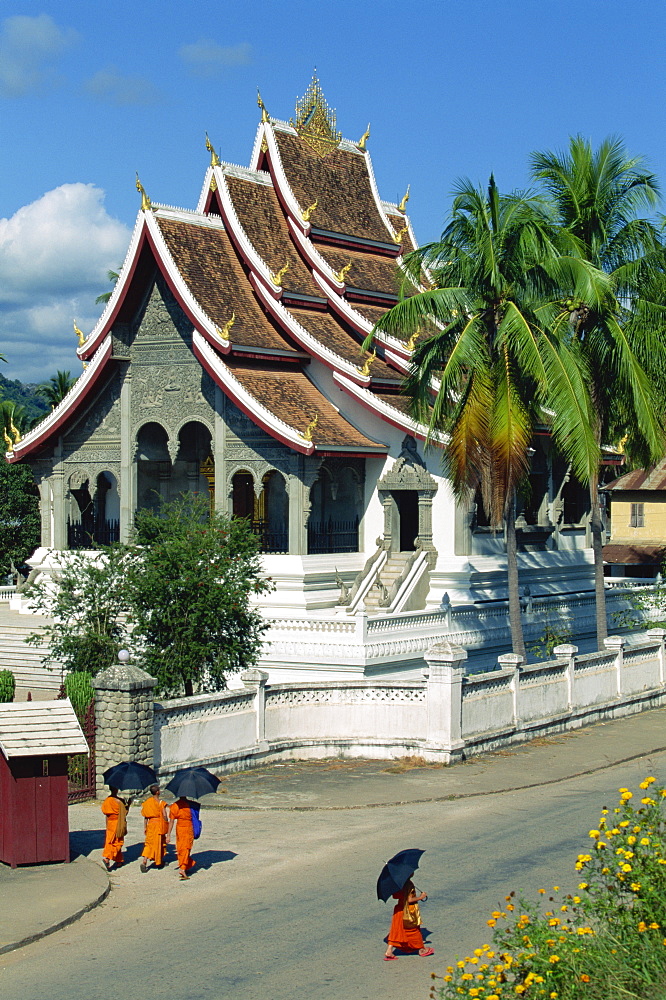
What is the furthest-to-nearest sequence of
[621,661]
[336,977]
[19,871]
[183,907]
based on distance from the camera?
[621,661] < [19,871] < [183,907] < [336,977]

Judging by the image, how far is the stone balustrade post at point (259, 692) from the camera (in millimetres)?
18188

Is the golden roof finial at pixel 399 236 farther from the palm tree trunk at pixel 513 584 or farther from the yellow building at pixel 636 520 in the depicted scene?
the yellow building at pixel 636 520

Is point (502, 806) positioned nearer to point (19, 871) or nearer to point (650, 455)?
point (19, 871)

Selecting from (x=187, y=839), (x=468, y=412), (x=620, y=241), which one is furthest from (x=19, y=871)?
(x=620, y=241)

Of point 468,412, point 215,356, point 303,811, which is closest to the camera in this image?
point 303,811

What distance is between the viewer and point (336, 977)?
32.3 ft

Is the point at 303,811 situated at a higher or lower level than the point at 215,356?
lower

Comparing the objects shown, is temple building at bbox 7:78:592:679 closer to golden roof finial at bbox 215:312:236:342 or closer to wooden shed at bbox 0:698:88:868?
golden roof finial at bbox 215:312:236:342

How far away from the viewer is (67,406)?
3186 cm

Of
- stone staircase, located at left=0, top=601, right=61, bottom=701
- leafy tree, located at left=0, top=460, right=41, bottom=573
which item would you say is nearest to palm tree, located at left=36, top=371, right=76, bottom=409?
leafy tree, located at left=0, top=460, right=41, bottom=573

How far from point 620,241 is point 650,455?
13.5 ft

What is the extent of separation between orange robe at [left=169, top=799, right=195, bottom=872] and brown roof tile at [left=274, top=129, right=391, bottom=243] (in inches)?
870

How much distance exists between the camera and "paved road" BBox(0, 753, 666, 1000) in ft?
32.3

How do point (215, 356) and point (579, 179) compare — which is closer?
point (579, 179)
